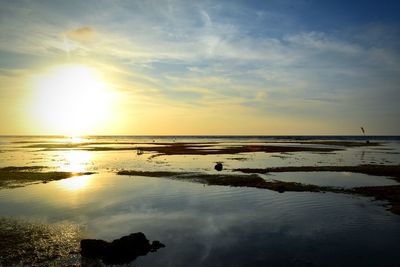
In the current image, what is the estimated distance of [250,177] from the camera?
1393 inches

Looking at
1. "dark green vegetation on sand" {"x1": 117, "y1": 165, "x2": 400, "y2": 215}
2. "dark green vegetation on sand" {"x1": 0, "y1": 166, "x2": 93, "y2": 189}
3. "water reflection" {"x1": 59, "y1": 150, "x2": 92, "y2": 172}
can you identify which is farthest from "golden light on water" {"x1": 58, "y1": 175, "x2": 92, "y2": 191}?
"water reflection" {"x1": 59, "y1": 150, "x2": 92, "y2": 172}

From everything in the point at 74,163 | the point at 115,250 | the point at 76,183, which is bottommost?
the point at 115,250

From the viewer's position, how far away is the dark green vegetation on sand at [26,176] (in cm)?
3288

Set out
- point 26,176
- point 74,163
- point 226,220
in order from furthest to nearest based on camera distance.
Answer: point 74,163
point 26,176
point 226,220

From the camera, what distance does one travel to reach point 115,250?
13969mm

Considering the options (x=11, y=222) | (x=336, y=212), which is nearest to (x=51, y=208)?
(x=11, y=222)

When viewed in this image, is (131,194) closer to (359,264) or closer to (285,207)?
(285,207)

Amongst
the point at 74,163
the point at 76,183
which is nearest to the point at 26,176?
the point at 76,183

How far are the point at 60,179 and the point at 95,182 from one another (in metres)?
4.64

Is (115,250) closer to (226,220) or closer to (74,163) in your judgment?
(226,220)

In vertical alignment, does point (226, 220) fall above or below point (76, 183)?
below

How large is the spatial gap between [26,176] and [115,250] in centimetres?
2774

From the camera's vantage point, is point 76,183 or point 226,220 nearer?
point 226,220

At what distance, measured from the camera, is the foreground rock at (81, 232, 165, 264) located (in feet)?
45.0
